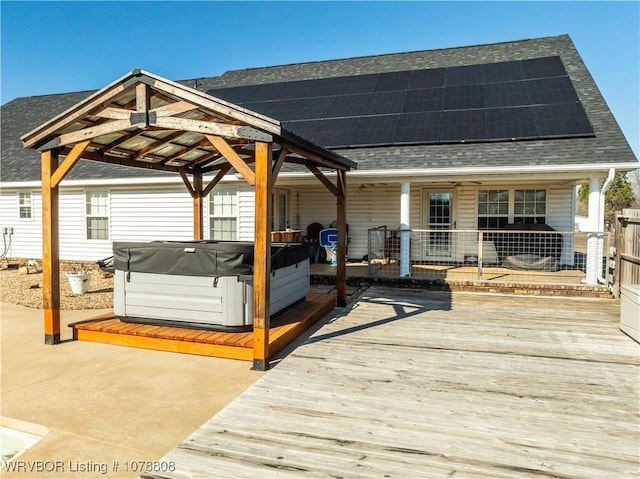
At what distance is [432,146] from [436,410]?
733 cm

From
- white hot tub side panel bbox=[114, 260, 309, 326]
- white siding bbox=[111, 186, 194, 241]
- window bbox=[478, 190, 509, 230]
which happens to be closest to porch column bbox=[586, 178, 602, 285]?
window bbox=[478, 190, 509, 230]

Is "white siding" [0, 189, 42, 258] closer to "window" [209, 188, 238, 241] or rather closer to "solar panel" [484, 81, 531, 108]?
"window" [209, 188, 238, 241]

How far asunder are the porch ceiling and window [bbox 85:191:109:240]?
628cm

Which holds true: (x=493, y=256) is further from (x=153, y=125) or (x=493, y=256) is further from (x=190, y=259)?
(x=153, y=125)

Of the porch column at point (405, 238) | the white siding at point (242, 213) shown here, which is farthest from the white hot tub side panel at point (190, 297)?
the white siding at point (242, 213)

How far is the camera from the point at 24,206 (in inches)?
489

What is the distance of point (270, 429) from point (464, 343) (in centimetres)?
286

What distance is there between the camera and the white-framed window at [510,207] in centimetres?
1026

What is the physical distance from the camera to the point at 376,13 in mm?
13633

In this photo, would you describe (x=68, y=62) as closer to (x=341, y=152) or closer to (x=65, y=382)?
(x=341, y=152)

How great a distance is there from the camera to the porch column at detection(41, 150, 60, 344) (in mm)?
4973

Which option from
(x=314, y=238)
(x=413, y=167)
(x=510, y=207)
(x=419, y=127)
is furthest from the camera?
(x=314, y=238)

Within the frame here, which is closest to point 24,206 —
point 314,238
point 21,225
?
point 21,225

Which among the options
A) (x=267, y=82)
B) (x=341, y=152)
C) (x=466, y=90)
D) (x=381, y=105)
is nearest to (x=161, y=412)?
(x=341, y=152)
